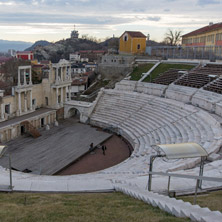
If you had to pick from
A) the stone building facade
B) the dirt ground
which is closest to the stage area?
the dirt ground

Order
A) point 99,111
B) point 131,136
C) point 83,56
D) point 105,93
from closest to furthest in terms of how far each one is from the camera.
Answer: point 131,136
point 99,111
point 105,93
point 83,56

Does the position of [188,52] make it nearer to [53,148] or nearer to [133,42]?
[133,42]

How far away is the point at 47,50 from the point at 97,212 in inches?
4883

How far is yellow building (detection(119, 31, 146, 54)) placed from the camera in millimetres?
48188

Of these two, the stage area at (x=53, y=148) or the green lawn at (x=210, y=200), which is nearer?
A: the green lawn at (x=210, y=200)

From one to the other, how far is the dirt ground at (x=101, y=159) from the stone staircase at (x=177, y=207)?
10894mm

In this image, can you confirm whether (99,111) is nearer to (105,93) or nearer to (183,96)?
(105,93)

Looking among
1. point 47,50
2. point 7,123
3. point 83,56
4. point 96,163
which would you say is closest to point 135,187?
point 96,163

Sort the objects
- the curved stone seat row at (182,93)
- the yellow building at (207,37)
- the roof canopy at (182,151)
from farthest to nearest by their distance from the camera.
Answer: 1. the yellow building at (207,37)
2. the curved stone seat row at (182,93)
3. the roof canopy at (182,151)

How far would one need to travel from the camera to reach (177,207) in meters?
7.47

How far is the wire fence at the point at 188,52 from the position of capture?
3881 cm

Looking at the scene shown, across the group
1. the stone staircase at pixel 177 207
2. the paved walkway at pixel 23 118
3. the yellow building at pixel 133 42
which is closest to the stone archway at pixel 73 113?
the paved walkway at pixel 23 118

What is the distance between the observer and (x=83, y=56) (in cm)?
11694

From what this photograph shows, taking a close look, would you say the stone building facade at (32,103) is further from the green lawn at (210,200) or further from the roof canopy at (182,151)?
the green lawn at (210,200)
